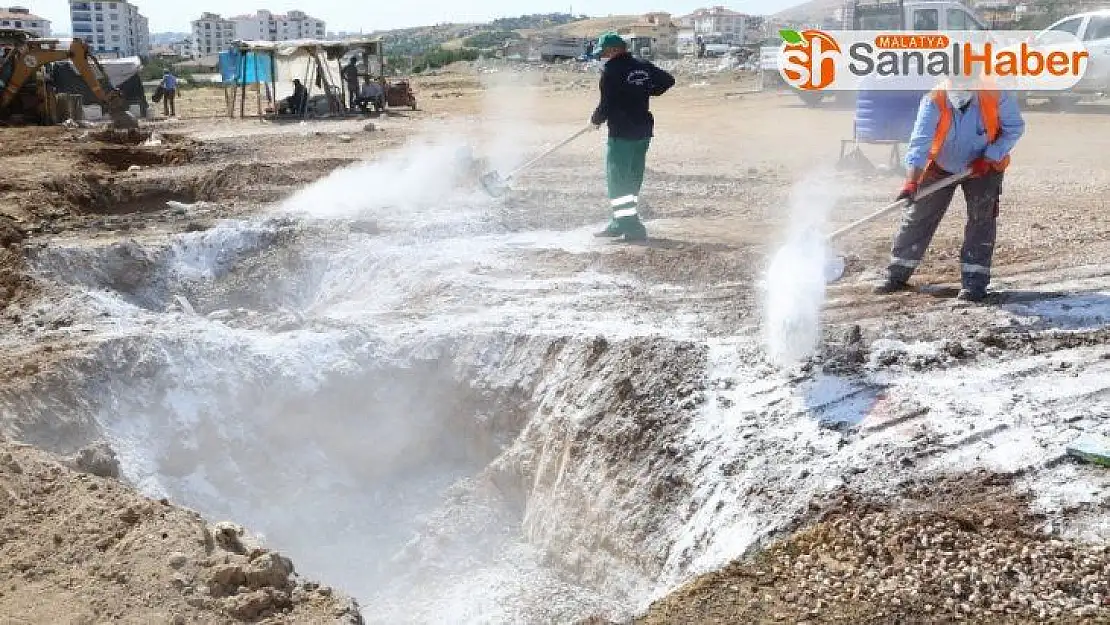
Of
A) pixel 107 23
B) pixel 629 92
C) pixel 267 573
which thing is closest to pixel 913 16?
pixel 629 92

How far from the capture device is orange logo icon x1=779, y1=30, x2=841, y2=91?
17458 mm

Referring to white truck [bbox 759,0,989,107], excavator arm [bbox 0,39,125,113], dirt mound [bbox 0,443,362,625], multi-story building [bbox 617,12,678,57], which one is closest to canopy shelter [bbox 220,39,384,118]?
excavator arm [bbox 0,39,125,113]

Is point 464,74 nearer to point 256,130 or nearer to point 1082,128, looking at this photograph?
point 256,130

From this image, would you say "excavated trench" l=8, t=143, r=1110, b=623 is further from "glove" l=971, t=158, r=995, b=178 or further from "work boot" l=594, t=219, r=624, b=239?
"glove" l=971, t=158, r=995, b=178

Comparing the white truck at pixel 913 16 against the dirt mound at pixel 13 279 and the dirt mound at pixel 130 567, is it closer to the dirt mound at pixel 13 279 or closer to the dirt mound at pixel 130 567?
the dirt mound at pixel 13 279

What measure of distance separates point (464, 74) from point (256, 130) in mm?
26886

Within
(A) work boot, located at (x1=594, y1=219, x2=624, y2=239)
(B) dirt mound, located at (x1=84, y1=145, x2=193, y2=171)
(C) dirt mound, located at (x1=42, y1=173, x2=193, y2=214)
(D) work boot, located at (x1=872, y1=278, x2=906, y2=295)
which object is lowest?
(D) work boot, located at (x1=872, y1=278, x2=906, y2=295)

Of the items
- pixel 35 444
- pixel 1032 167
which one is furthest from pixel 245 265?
Result: pixel 1032 167

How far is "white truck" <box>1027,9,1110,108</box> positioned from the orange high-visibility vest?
14.1m

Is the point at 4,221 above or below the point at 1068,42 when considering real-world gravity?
below

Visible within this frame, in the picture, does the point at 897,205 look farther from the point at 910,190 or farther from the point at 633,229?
the point at 633,229

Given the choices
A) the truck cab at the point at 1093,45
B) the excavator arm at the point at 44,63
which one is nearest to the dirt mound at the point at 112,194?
the excavator arm at the point at 44,63

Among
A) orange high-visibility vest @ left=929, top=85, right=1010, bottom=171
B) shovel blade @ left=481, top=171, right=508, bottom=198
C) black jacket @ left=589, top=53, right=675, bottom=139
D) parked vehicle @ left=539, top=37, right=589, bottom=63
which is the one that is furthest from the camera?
parked vehicle @ left=539, top=37, right=589, bottom=63

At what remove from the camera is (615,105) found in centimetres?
838
